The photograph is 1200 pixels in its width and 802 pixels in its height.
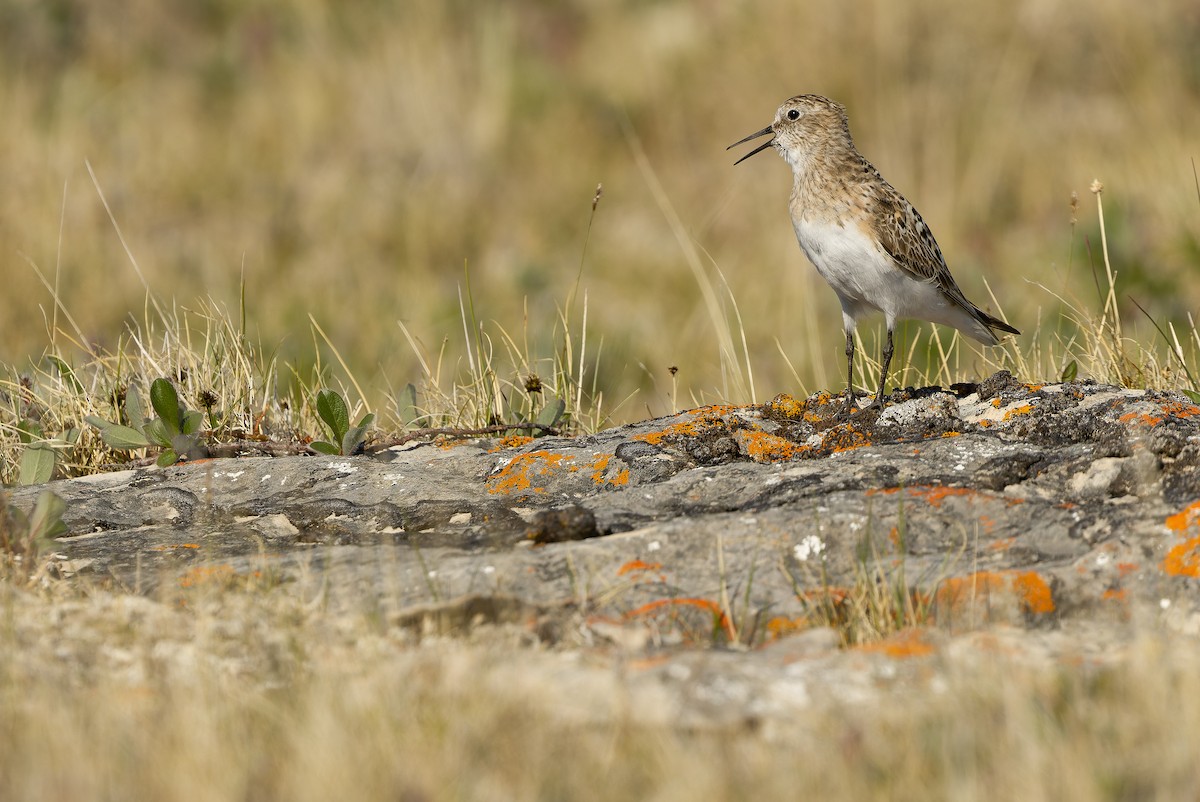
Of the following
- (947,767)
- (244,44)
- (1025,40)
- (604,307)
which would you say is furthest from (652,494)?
(244,44)

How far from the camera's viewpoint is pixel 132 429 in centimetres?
512

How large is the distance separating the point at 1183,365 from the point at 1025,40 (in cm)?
950

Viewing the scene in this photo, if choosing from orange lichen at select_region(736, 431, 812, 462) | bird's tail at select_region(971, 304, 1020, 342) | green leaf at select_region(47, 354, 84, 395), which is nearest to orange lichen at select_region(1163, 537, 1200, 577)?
orange lichen at select_region(736, 431, 812, 462)

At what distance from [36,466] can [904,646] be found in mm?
3188

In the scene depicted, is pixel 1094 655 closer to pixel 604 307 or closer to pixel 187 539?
pixel 187 539

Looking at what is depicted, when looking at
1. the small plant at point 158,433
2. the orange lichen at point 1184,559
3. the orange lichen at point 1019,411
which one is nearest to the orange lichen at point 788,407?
the orange lichen at point 1019,411

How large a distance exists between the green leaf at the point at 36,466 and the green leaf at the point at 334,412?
3.15 ft

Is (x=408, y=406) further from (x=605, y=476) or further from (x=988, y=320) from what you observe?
(x=988, y=320)

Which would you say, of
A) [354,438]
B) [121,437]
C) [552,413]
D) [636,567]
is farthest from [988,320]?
[121,437]

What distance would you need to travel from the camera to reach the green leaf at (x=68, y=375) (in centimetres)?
546

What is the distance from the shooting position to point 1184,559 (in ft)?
11.9

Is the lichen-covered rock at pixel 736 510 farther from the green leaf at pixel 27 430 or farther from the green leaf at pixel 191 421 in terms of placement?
the green leaf at pixel 27 430

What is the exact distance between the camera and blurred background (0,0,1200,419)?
11508mm

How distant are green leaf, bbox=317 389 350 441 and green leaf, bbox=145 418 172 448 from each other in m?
0.56
